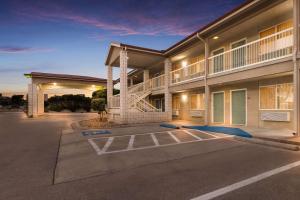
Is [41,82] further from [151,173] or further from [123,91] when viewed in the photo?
[151,173]

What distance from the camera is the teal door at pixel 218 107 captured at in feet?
42.9

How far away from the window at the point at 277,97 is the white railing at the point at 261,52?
1.68 metres

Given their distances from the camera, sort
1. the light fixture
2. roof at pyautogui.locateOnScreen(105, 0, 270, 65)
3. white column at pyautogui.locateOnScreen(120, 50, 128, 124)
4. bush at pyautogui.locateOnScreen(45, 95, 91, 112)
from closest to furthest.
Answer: roof at pyautogui.locateOnScreen(105, 0, 270, 65), white column at pyautogui.locateOnScreen(120, 50, 128, 124), the light fixture, bush at pyautogui.locateOnScreen(45, 95, 91, 112)

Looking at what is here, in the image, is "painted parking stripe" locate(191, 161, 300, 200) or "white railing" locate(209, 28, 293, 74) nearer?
"painted parking stripe" locate(191, 161, 300, 200)

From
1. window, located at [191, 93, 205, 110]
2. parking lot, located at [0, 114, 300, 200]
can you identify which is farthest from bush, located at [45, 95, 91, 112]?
parking lot, located at [0, 114, 300, 200]

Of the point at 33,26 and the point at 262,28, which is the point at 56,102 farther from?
the point at 262,28

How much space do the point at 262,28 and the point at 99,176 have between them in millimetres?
11966

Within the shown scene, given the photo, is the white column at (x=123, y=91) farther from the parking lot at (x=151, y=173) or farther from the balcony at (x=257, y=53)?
the parking lot at (x=151, y=173)

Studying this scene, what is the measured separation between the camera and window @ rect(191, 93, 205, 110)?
14.8 m

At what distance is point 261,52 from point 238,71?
1.89 metres

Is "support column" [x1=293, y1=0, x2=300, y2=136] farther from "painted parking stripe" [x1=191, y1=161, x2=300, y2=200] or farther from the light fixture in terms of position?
the light fixture

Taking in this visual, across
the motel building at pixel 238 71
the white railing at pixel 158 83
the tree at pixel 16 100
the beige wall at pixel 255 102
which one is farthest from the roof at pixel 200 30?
the tree at pixel 16 100

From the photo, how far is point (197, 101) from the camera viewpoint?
15375mm

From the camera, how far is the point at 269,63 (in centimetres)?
830
